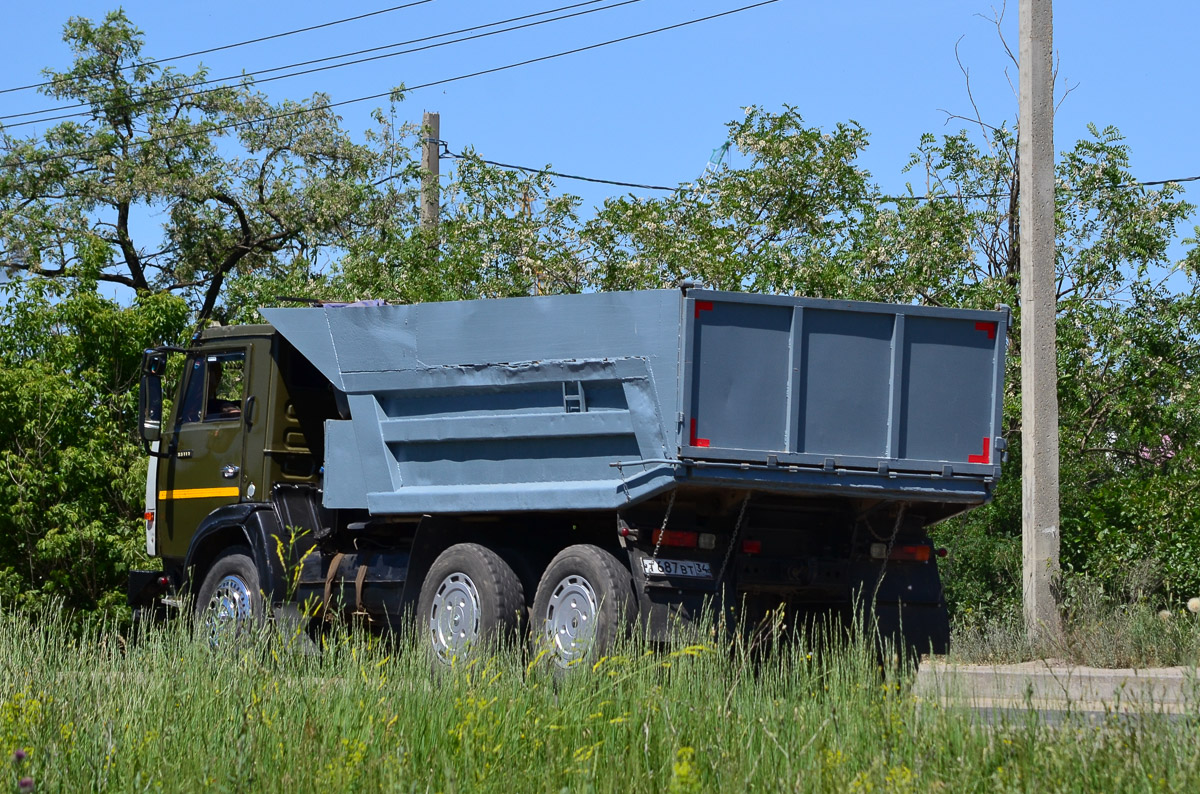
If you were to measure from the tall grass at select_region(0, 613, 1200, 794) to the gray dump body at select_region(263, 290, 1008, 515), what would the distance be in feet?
5.25

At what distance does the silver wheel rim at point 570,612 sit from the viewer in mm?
8375

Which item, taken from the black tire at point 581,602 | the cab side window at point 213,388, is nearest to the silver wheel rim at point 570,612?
the black tire at point 581,602

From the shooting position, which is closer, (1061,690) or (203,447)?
(1061,690)

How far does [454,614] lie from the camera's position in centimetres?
930

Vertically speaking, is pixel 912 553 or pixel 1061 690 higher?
pixel 912 553

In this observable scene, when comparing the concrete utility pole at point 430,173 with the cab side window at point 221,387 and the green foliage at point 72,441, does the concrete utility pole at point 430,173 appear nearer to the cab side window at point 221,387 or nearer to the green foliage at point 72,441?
the green foliage at point 72,441

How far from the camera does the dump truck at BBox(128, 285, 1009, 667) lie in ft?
26.4

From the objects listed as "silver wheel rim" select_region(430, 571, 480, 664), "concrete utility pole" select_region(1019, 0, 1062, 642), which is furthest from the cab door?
"concrete utility pole" select_region(1019, 0, 1062, 642)

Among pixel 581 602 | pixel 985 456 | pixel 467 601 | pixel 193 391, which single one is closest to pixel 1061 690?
pixel 985 456

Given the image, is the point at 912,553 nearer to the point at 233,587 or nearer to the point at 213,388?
the point at 233,587

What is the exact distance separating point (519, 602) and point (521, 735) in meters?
3.51

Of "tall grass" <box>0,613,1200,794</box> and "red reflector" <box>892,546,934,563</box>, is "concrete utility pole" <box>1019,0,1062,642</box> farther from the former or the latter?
"tall grass" <box>0,613,1200,794</box>

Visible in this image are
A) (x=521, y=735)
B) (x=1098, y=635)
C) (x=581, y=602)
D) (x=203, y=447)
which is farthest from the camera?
(x=203, y=447)

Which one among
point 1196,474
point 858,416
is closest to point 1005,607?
point 1196,474
